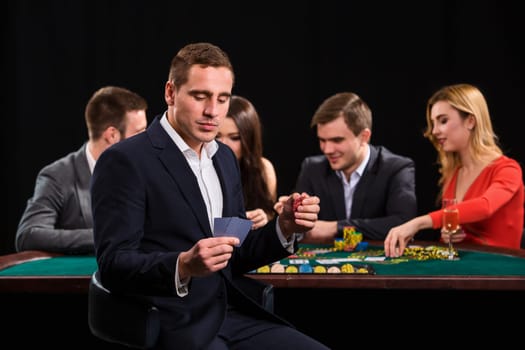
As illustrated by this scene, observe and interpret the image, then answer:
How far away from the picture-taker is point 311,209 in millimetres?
2469

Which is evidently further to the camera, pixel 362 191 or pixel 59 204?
pixel 362 191

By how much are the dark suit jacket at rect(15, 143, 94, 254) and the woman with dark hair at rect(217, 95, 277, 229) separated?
922 mm

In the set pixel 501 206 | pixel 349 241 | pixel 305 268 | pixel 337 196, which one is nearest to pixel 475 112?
pixel 501 206

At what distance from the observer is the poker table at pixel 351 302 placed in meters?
2.94

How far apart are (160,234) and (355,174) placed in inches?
90.0

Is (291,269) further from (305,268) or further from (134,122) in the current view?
(134,122)

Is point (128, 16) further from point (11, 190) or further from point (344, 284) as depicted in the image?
point (344, 284)

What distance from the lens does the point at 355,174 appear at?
4.52 meters

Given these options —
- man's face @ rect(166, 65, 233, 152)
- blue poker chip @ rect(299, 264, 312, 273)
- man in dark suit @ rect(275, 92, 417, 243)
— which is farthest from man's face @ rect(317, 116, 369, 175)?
man's face @ rect(166, 65, 233, 152)

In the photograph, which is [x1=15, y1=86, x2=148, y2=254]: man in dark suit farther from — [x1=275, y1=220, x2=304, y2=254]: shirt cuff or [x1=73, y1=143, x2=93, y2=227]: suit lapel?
[x1=275, y1=220, x2=304, y2=254]: shirt cuff

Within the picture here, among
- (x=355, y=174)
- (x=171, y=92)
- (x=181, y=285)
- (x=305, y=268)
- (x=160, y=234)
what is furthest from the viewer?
(x=355, y=174)

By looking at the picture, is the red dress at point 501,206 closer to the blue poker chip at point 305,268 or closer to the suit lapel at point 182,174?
the blue poker chip at point 305,268

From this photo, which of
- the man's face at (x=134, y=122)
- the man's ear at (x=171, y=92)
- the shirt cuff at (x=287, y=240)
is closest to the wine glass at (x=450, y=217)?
the shirt cuff at (x=287, y=240)

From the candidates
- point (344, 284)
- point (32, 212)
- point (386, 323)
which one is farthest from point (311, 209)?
point (32, 212)
